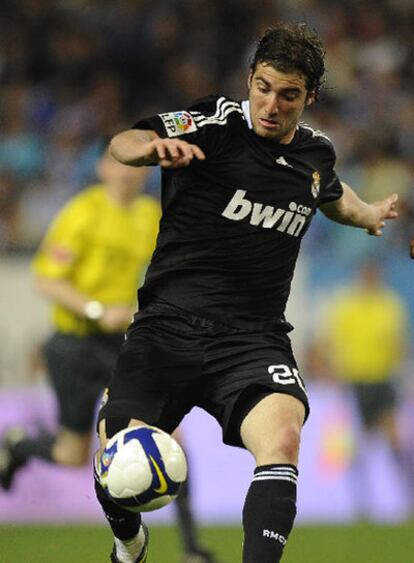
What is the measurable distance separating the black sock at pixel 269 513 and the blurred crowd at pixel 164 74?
912 cm

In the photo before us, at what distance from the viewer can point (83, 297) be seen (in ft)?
27.0

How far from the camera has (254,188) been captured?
18.0ft

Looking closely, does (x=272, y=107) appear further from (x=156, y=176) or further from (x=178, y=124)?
(x=156, y=176)

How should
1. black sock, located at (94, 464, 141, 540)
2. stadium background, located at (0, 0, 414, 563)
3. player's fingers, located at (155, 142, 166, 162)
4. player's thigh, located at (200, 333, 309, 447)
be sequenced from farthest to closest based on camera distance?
1. stadium background, located at (0, 0, 414, 563)
2. black sock, located at (94, 464, 141, 540)
3. player's thigh, located at (200, 333, 309, 447)
4. player's fingers, located at (155, 142, 166, 162)

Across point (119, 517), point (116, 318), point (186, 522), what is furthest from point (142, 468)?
point (116, 318)

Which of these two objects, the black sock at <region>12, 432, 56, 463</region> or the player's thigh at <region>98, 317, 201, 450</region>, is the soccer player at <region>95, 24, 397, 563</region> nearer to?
the player's thigh at <region>98, 317, 201, 450</region>

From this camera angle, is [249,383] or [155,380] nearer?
[249,383]

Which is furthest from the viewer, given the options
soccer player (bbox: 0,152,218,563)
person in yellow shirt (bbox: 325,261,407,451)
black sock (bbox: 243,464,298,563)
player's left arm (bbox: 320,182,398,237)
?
person in yellow shirt (bbox: 325,261,407,451)

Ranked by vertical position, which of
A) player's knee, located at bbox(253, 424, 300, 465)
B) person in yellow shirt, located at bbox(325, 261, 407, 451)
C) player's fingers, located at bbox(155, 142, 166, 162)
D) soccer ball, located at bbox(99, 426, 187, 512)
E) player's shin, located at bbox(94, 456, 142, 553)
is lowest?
player's shin, located at bbox(94, 456, 142, 553)

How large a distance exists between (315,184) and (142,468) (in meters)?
1.57

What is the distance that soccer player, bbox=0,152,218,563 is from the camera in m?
8.37

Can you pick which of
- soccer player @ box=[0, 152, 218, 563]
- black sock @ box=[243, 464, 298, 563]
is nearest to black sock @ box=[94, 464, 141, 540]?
black sock @ box=[243, 464, 298, 563]

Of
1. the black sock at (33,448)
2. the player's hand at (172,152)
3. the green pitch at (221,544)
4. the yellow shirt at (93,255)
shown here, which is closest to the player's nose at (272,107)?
the player's hand at (172,152)

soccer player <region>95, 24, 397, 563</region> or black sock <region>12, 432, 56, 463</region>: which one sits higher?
soccer player <region>95, 24, 397, 563</region>
